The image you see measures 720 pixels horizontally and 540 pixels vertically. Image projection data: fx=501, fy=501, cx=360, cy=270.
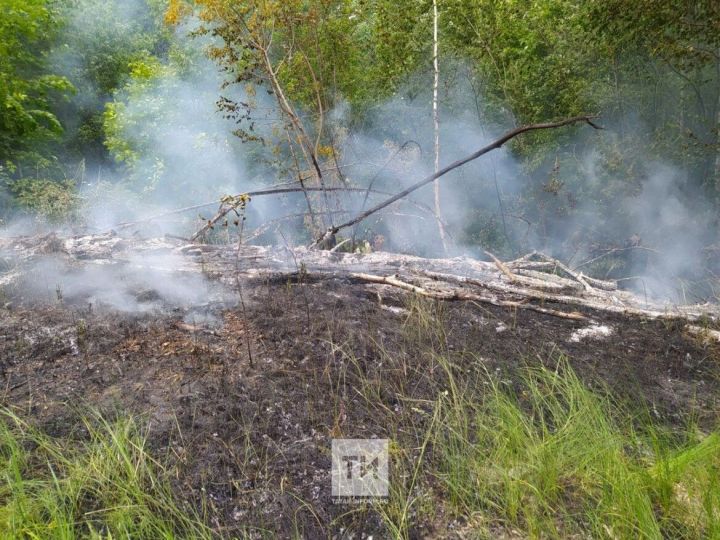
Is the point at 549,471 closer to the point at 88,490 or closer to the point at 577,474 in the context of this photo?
the point at 577,474

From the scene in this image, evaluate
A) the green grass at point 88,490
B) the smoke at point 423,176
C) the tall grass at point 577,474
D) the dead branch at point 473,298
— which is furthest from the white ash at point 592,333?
the smoke at point 423,176

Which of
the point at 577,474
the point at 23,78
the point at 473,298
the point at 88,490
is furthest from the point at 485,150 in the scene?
the point at 23,78

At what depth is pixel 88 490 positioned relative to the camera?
174 centimetres

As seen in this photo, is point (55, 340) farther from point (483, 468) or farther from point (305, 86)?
point (305, 86)

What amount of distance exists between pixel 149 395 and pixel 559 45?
8520mm

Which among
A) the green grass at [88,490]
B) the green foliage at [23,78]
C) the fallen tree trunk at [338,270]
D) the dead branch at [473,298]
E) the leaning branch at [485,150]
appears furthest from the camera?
the green foliage at [23,78]

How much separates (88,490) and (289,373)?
1.01 metres

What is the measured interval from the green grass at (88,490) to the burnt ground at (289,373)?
0.09 m

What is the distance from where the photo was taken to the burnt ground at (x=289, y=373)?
6.03ft

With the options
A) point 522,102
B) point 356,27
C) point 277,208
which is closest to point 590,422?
point 522,102

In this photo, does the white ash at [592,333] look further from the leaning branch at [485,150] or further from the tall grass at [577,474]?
the leaning branch at [485,150]

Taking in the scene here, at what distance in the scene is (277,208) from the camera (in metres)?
10.8

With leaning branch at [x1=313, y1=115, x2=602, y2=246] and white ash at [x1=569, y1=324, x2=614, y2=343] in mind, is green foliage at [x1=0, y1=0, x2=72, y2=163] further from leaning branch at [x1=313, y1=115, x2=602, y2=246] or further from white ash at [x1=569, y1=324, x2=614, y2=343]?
white ash at [x1=569, y1=324, x2=614, y2=343]

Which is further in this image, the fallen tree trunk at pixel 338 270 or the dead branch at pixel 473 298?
the fallen tree trunk at pixel 338 270
